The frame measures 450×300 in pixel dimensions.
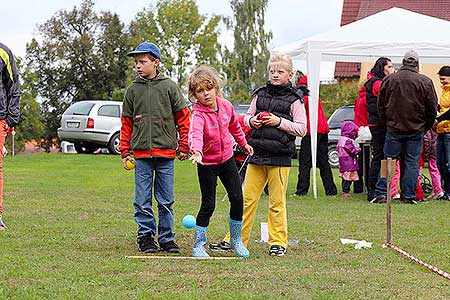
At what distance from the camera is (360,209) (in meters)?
12.2

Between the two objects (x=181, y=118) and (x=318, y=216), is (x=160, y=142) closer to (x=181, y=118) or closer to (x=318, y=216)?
(x=181, y=118)

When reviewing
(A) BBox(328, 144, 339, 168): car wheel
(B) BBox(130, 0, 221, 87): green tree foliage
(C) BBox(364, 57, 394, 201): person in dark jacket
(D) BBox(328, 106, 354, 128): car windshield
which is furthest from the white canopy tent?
(B) BBox(130, 0, 221, 87): green tree foliage

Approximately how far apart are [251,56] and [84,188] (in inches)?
1887

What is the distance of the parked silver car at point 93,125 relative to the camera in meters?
26.8

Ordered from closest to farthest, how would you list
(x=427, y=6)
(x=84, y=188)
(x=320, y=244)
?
1. (x=320, y=244)
2. (x=84, y=188)
3. (x=427, y=6)

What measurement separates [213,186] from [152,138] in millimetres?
→ 688

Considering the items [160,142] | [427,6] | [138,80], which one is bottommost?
[160,142]

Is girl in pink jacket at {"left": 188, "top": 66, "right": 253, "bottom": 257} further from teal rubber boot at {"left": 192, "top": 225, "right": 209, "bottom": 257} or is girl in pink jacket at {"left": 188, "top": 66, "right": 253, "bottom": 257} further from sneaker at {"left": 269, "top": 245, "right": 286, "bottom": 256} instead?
sneaker at {"left": 269, "top": 245, "right": 286, "bottom": 256}

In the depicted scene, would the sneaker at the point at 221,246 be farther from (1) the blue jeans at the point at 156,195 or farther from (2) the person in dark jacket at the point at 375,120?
(2) the person in dark jacket at the point at 375,120

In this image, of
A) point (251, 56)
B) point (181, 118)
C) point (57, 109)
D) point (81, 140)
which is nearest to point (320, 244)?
point (181, 118)

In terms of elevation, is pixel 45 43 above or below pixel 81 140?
above

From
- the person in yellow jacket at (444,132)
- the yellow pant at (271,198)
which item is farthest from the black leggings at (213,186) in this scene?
the person in yellow jacket at (444,132)

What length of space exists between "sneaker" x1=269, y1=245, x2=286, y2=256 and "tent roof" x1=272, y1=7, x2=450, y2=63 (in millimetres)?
6947

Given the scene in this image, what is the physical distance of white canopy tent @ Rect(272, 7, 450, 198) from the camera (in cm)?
1438
